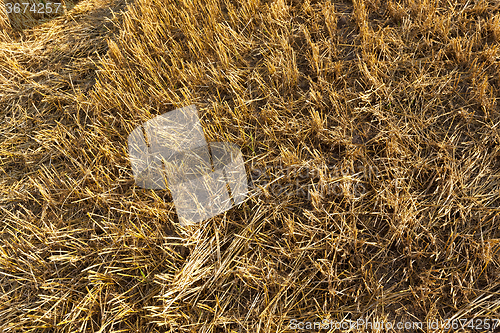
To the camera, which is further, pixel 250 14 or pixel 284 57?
pixel 250 14

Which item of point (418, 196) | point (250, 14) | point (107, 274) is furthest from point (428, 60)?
point (107, 274)

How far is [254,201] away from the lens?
1.98 metres

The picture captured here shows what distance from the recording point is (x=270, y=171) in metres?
2.11

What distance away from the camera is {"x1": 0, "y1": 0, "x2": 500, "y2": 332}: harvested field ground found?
1.73 m

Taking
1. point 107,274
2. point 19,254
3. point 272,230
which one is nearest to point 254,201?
point 272,230

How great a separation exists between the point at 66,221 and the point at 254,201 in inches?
52.3

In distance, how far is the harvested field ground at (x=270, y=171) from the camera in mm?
1729

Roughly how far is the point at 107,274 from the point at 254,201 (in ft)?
3.35

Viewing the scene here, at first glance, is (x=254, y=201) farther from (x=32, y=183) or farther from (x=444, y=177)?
(x=32, y=183)

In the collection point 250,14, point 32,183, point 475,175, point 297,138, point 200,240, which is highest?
point 250,14

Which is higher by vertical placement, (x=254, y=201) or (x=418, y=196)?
(x=254, y=201)

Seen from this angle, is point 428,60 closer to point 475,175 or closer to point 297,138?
point 475,175

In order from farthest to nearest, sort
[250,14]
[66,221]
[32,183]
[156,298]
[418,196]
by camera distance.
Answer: [250,14], [32,183], [66,221], [418,196], [156,298]

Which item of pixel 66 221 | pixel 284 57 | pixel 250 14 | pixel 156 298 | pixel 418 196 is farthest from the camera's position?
pixel 250 14
